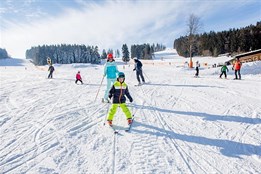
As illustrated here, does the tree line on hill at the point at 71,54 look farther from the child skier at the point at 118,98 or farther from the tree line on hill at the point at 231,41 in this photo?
the child skier at the point at 118,98

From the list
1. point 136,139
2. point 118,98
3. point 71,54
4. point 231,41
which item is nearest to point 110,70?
point 118,98

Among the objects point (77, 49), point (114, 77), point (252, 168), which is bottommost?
point (252, 168)

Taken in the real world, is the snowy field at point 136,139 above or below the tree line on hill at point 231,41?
below

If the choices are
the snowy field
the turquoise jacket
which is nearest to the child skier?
the snowy field

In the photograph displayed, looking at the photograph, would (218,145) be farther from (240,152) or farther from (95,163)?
(95,163)

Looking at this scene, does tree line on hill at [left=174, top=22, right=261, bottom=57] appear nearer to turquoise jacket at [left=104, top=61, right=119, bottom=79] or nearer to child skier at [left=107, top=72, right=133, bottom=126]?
turquoise jacket at [left=104, top=61, right=119, bottom=79]

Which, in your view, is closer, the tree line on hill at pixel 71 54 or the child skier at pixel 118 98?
the child skier at pixel 118 98

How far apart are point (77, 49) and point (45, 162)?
11967cm

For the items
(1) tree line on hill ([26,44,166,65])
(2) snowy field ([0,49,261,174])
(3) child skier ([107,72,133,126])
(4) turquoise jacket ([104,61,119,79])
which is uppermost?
(1) tree line on hill ([26,44,166,65])

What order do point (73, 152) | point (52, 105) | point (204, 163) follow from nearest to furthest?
point (204, 163) < point (73, 152) < point (52, 105)

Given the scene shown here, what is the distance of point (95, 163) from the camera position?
4621 millimetres

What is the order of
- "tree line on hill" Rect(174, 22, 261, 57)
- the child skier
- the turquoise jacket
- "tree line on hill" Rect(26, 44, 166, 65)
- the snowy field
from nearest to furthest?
Result: the snowy field → the child skier → the turquoise jacket → "tree line on hill" Rect(174, 22, 261, 57) → "tree line on hill" Rect(26, 44, 166, 65)

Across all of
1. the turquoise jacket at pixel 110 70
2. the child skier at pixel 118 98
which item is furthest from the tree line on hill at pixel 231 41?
the child skier at pixel 118 98

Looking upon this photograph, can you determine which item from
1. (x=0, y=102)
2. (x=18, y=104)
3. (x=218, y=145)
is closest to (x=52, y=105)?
(x=18, y=104)
